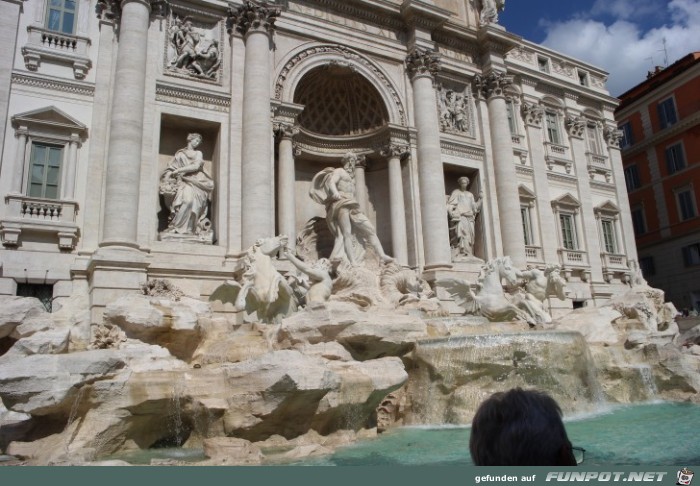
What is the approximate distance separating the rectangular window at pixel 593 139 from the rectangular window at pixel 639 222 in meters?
7.09

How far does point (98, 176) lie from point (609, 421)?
12371mm

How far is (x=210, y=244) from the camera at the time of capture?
14.8 metres

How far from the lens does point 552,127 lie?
2391 cm

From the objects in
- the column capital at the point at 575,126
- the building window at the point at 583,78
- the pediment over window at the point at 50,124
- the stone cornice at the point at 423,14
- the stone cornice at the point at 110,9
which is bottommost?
the pediment over window at the point at 50,124

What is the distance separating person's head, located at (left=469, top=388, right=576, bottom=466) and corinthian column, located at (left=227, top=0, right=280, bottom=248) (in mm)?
12866

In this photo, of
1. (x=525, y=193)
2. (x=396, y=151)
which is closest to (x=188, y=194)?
(x=396, y=151)

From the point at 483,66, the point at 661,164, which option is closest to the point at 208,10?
the point at 483,66

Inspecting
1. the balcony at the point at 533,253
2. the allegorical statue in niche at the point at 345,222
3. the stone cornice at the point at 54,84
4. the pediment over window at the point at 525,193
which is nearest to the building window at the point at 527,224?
the balcony at the point at 533,253

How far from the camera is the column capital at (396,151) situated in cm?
1881

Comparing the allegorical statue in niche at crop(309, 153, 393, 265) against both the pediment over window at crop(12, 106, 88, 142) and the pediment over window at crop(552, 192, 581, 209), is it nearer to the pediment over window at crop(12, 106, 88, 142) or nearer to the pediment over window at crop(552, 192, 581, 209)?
the pediment over window at crop(12, 106, 88, 142)

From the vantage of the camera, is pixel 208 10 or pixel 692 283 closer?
pixel 208 10

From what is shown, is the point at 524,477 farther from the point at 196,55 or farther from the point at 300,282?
the point at 196,55

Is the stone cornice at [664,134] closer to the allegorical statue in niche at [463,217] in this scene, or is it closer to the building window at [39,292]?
the allegorical statue in niche at [463,217]

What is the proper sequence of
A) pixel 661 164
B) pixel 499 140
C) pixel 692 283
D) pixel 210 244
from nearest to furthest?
pixel 210 244, pixel 499 140, pixel 692 283, pixel 661 164
